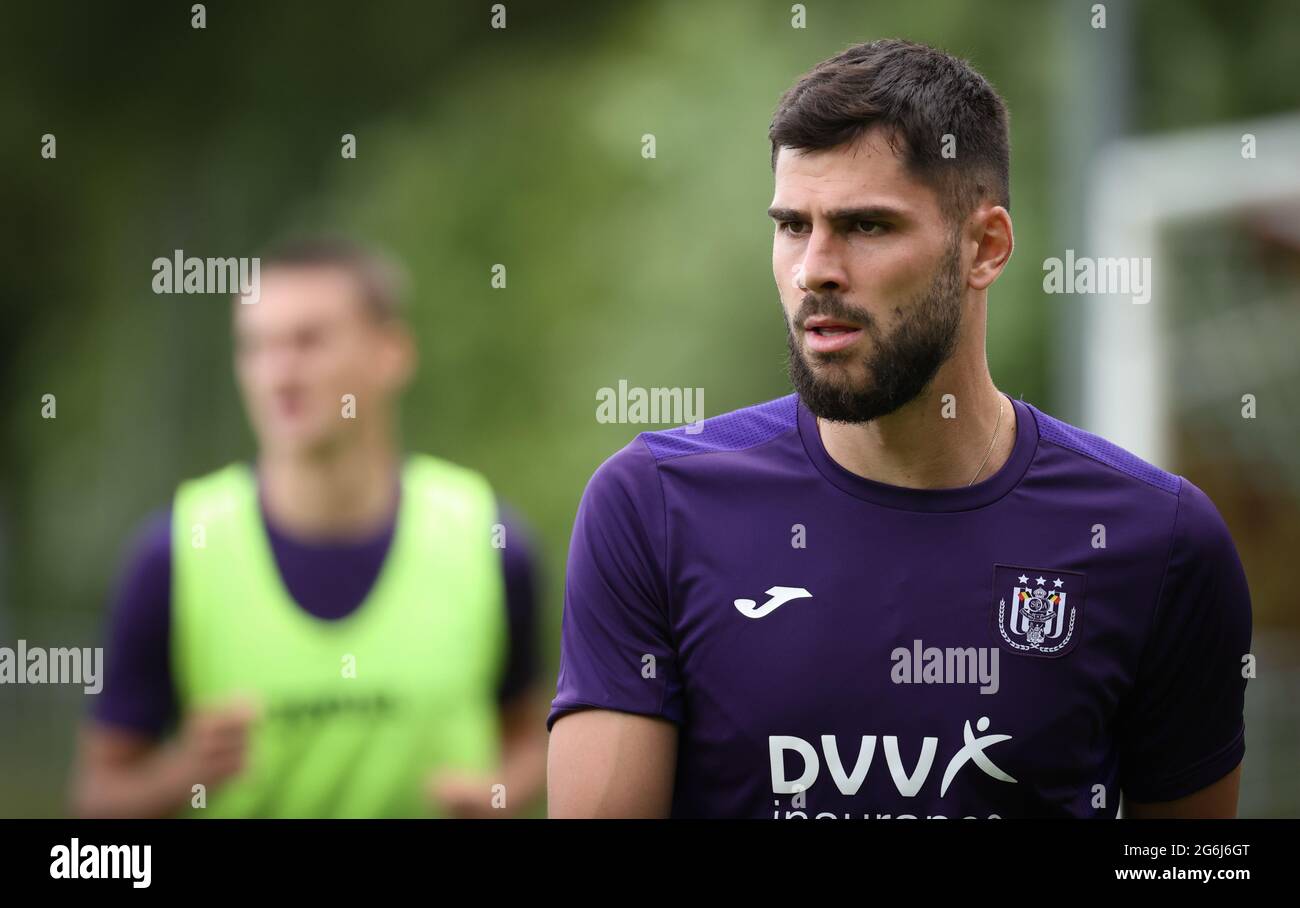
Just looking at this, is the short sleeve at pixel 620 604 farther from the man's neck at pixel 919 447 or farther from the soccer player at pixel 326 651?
the soccer player at pixel 326 651

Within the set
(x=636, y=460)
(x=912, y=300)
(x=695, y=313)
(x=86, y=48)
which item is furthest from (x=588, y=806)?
(x=86, y=48)

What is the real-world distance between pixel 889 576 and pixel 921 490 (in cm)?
15

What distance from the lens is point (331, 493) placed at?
3.82 meters

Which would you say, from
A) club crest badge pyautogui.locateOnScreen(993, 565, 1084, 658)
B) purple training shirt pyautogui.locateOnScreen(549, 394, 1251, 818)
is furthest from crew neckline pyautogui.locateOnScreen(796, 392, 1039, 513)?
club crest badge pyautogui.locateOnScreen(993, 565, 1084, 658)

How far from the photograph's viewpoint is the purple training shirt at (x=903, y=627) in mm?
2338

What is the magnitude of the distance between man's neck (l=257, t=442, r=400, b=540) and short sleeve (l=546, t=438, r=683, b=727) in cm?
136

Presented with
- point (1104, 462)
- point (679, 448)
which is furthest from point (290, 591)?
point (1104, 462)

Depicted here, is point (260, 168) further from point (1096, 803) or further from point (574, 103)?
point (1096, 803)

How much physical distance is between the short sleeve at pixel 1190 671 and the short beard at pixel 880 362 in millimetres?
446

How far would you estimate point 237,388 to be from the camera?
11898 millimetres

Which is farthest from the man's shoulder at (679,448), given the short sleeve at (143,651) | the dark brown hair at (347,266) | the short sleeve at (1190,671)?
the dark brown hair at (347,266)

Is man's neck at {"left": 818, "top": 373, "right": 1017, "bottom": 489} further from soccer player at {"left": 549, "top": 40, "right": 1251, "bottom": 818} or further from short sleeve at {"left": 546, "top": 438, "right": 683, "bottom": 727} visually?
short sleeve at {"left": 546, "top": 438, "right": 683, "bottom": 727}

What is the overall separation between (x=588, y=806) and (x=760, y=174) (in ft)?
25.6

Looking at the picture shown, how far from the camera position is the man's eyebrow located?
242 centimetres
